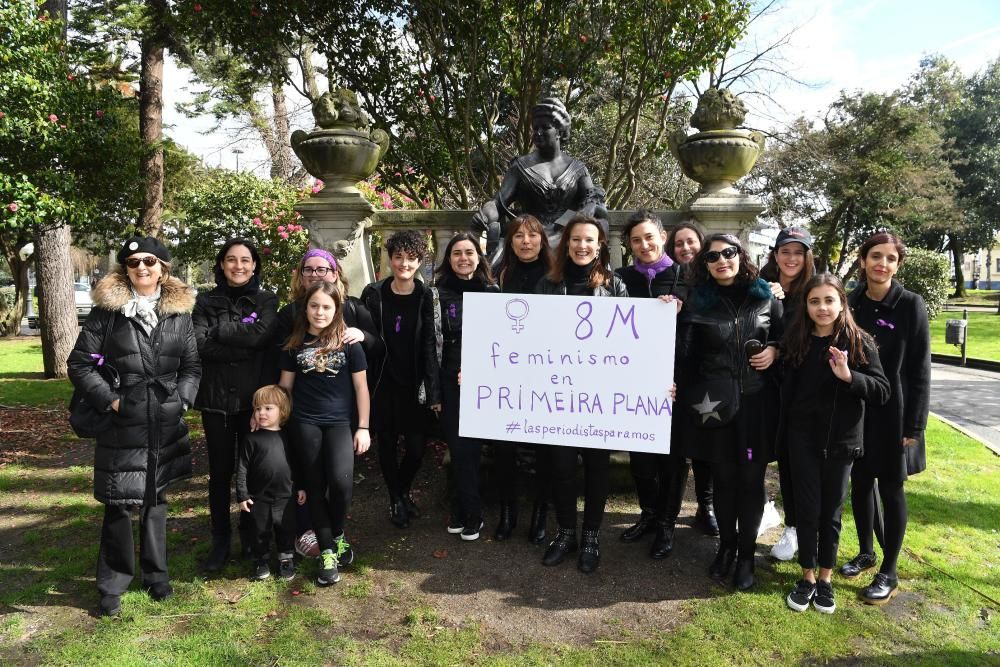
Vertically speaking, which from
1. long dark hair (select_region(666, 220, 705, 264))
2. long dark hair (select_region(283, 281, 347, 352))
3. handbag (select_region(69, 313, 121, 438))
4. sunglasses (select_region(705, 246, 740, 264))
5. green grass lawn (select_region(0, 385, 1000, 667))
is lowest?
green grass lawn (select_region(0, 385, 1000, 667))

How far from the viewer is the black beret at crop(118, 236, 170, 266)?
3.10 m

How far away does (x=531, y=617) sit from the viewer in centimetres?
310

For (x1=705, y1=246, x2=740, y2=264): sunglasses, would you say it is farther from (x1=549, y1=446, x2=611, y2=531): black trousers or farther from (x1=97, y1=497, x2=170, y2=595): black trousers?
(x1=97, y1=497, x2=170, y2=595): black trousers

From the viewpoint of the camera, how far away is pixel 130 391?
3.04m

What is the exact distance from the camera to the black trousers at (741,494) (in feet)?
10.5

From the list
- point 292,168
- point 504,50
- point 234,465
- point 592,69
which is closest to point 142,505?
point 234,465

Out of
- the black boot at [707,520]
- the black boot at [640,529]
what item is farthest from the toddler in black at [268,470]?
the black boot at [707,520]

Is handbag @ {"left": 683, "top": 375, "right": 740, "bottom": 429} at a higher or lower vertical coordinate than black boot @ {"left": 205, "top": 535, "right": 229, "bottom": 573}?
higher

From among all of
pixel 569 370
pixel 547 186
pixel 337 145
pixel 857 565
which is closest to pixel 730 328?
pixel 569 370

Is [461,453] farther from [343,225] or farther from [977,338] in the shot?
[977,338]

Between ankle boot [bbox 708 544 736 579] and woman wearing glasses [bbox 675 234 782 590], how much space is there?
132mm

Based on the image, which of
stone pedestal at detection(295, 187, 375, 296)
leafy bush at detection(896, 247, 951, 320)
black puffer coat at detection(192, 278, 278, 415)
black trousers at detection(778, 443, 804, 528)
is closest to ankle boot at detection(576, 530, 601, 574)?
black trousers at detection(778, 443, 804, 528)

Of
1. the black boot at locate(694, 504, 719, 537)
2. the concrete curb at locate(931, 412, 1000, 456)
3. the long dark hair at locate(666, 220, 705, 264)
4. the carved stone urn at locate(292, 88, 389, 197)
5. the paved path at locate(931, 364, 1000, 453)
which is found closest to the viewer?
the long dark hair at locate(666, 220, 705, 264)

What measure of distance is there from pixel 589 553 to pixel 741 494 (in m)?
0.90
